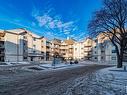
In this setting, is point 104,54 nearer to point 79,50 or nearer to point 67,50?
point 79,50

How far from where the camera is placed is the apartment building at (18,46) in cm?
7750

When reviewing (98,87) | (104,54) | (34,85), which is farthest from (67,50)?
(98,87)

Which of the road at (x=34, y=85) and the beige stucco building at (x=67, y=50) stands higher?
the beige stucco building at (x=67, y=50)

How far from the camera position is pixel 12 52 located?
79.5m

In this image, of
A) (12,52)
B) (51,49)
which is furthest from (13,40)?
(51,49)

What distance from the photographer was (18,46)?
271 ft

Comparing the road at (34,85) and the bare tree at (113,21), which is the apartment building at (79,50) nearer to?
the bare tree at (113,21)

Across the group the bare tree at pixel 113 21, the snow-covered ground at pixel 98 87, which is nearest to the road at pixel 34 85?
the snow-covered ground at pixel 98 87

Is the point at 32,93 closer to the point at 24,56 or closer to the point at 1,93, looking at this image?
the point at 1,93

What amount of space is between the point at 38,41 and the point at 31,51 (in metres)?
9.04

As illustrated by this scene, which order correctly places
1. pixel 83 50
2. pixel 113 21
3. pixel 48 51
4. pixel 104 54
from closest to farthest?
1. pixel 113 21
2. pixel 104 54
3. pixel 48 51
4. pixel 83 50

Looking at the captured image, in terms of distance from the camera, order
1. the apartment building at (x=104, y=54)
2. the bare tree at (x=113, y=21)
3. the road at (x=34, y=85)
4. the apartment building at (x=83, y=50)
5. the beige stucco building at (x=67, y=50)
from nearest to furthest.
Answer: the road at (x=34, y=85) → the bare tree at (x=113, y=21) → the apartment building at (x=104, y=54) → the apartment building at (x=83, y=50) → the beige stucco building at (x=67, y=50)

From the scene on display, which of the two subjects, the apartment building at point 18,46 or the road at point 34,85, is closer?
the road at point 34,85

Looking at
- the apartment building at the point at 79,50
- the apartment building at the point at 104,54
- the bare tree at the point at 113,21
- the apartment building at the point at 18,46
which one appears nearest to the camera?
the bare tree at the point at 113,21
